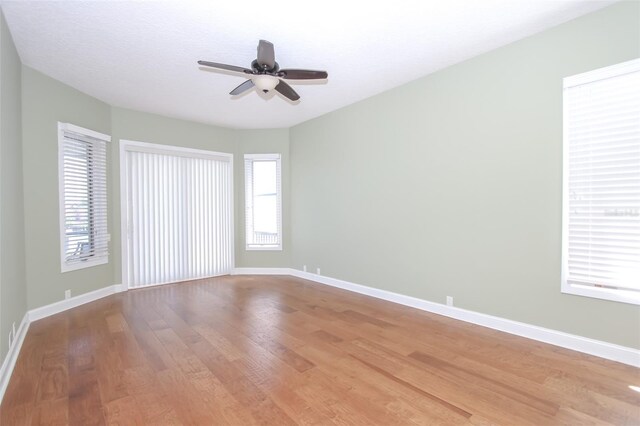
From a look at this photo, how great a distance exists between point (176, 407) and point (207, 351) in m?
0.78

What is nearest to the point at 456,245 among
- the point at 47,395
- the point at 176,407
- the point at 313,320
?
the point at 313,320

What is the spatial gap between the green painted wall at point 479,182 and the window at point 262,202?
1.62 meters

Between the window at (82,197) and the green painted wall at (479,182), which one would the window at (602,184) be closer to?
the green painted wall at (479,182)

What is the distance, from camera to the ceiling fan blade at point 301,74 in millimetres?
2905

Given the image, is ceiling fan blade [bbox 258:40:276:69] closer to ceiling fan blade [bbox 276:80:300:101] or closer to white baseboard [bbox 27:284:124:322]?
ceiling fan blade [bbox 276:80:300:101]

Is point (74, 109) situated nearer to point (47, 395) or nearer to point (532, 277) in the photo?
point (47, 395)

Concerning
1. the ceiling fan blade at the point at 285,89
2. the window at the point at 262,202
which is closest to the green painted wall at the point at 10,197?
the ceiling fan blade at the point at 285,89

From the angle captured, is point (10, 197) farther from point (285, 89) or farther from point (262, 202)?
point (262, 202)

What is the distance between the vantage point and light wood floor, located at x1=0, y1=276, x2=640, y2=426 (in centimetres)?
192

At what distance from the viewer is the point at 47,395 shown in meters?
2.12

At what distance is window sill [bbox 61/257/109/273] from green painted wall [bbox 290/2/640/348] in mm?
3670

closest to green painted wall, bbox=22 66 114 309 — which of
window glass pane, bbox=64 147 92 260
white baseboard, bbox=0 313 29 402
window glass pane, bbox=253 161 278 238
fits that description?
window glass pane, bbox=64 147 92 260

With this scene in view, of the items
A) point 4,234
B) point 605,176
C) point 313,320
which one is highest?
point 605,176

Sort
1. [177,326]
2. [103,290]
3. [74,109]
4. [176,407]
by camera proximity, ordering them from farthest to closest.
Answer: [103,290] → [74,109] → [177,326] → [176,407]
